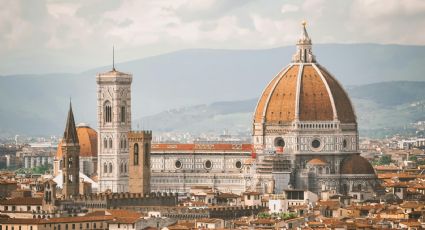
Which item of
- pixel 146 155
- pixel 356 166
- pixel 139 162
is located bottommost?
pixel 356 166

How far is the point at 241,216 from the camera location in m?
110

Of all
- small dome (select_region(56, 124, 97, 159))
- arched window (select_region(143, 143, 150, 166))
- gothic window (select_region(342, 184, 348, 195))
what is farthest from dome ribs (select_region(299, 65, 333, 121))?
small dome (select_region(56, 124, 97, 159))

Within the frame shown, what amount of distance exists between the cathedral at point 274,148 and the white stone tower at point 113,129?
0.25ft

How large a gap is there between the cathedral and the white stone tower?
0.08 metres

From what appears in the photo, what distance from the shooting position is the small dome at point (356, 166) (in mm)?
137250

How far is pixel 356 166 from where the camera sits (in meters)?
138

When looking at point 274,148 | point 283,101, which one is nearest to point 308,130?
point 274,148

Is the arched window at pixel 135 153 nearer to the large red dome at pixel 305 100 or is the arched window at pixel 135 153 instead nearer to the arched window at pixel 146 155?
the arched window at pixel 146 155

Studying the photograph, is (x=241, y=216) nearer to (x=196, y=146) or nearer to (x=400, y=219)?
(x=400, y=219)

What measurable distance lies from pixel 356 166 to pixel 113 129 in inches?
770

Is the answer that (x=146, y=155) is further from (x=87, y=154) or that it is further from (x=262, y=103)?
(x=87, y=154)

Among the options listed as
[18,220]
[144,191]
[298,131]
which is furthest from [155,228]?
[298,131]

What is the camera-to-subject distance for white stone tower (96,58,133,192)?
14250cm

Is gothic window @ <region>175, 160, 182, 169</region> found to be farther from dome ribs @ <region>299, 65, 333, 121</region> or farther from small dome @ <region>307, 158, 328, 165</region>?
small dome @ <region>307, 158, 328, 165</region>
